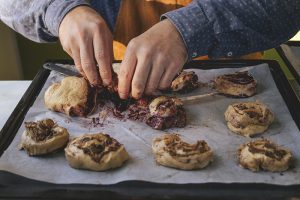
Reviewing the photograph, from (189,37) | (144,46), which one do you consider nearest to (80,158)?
(144,46)

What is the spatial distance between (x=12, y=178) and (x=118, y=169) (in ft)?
0.96

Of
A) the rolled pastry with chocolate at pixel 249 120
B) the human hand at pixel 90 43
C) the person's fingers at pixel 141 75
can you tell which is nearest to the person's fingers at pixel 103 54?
the human hand at pixel 90 43

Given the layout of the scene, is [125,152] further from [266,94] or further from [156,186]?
[266,94]

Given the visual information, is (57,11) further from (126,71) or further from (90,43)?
(126,71)

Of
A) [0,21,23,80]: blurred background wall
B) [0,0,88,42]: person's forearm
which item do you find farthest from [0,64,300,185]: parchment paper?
[0,21,23,80]: blurred background wall

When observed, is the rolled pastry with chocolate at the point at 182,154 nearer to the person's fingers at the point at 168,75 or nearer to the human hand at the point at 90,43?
the person's fingers at the point at 168,75

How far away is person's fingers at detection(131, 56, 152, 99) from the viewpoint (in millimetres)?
1331

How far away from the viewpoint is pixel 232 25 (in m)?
1.51

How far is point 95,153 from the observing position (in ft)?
4.11

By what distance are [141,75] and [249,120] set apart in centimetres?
39

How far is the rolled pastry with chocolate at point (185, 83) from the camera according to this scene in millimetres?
1672

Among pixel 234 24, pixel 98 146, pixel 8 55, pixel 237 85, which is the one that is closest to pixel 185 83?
pixel 237 85

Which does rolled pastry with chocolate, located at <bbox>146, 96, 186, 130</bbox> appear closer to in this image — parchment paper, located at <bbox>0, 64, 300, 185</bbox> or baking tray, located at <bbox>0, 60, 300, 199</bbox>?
parchment paper, located at <bbox>0, 64, 300, 185</bbox>

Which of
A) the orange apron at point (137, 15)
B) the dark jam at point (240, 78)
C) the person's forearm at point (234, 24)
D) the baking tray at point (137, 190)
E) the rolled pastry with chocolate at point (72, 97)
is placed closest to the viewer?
the baking tray at point (137, 190)
